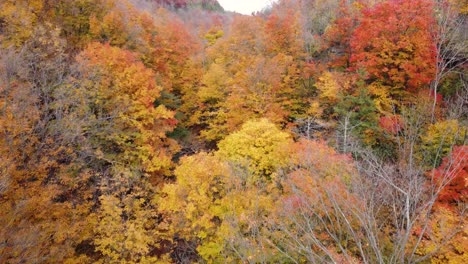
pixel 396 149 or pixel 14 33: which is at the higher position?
pixel 14 33

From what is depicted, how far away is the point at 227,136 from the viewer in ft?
75.5

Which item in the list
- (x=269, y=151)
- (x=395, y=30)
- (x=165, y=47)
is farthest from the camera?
(x=165, y=47)

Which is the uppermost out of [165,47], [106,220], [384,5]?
[384,5]

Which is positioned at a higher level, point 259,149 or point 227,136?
point 259,149

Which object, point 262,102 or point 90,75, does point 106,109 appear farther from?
point 262,102

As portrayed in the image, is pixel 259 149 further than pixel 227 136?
No

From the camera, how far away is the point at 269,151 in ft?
63.7

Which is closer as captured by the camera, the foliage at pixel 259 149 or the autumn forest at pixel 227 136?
the autumn forest at pixel 227 136

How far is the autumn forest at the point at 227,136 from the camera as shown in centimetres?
1337

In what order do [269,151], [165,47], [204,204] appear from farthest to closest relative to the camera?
[165,47], [269,151], [204,204]

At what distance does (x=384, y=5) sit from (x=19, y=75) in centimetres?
2521

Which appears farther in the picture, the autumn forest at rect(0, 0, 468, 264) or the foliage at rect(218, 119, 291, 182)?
the foliage at rect(218, 119, 291, 182)

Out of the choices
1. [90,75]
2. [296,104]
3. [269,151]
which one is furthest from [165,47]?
[269,151]

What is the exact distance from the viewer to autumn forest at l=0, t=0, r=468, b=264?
13367 millimetres
